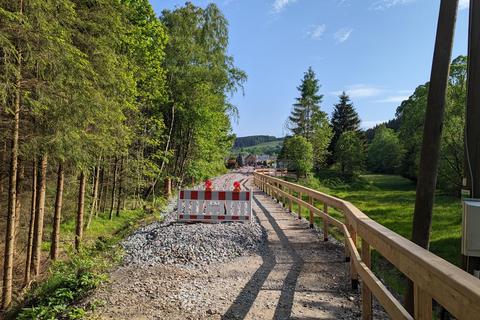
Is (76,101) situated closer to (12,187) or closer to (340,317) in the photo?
(12,187)

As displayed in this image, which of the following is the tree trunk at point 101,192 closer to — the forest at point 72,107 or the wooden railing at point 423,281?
the forest at point 72,107

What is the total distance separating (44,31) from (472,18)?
6.46m

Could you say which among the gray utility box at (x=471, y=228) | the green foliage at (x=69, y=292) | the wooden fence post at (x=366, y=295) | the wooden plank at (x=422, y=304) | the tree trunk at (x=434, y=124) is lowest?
the green foliage at (x=69, y=292)

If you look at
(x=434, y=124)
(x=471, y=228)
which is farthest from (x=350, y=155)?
(x=471, y=228)

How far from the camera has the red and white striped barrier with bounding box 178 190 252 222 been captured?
33.1 feet

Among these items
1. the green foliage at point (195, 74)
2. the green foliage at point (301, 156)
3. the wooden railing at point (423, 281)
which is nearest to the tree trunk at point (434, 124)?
the wooden railing at point (423, 281)

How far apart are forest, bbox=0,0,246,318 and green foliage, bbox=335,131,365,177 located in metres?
33.0

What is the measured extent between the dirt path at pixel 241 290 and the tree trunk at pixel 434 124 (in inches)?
44.7

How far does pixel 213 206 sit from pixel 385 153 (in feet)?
222

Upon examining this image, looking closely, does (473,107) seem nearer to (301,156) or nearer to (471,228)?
(471,228)

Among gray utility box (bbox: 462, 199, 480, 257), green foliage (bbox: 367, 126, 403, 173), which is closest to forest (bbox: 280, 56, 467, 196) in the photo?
green foliage (bbox: 367, 126, 403, 173)

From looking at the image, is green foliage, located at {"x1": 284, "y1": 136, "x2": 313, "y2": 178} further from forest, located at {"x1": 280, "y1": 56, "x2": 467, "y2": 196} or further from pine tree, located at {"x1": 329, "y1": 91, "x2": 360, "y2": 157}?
pine tree, located at {"x1": 329, "y1": 91, "x2": 360, "y2": 157}

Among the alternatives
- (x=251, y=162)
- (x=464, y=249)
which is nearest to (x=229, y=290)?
(x=464, y=249)

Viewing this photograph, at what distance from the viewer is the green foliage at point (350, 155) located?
49969 millimetres
